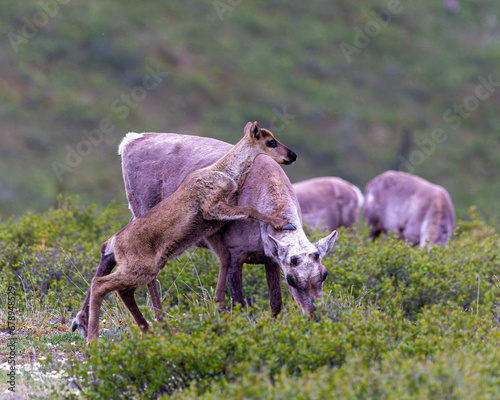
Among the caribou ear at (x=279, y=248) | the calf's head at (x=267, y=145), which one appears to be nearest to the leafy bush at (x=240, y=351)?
the caribou ear at (x=279, y=248)

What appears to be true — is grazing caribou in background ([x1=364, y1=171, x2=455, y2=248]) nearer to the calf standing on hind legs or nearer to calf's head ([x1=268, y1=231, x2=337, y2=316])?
the calf standing on hind legs

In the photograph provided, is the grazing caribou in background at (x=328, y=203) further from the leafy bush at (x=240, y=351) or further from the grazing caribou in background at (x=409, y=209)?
the leafy bush at (x=240, y=351)

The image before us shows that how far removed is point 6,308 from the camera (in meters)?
8.91

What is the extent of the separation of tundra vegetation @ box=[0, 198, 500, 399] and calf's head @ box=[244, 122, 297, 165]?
1.61m

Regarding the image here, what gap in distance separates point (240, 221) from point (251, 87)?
89.4 feet

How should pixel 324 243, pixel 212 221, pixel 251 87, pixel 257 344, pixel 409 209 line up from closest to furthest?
pixel 257 344, pixel 324 243, pixel 212 221, pixel 409 209, pixel 251 87

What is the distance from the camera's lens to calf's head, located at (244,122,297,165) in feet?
26.7

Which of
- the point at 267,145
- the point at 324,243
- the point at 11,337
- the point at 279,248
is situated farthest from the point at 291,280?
the point at 11,337

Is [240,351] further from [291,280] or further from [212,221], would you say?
[212,221]

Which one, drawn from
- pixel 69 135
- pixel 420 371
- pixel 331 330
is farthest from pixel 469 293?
pixel 69 135

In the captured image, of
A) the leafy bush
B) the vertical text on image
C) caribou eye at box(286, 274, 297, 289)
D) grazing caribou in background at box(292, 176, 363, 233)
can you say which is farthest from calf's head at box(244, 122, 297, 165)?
grazing caribou in background at box(292, 176, 363, 233)

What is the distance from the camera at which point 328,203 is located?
15.8 m

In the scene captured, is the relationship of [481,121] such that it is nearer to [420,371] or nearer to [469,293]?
[469,293]

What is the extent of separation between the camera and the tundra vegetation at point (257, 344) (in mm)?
4992
